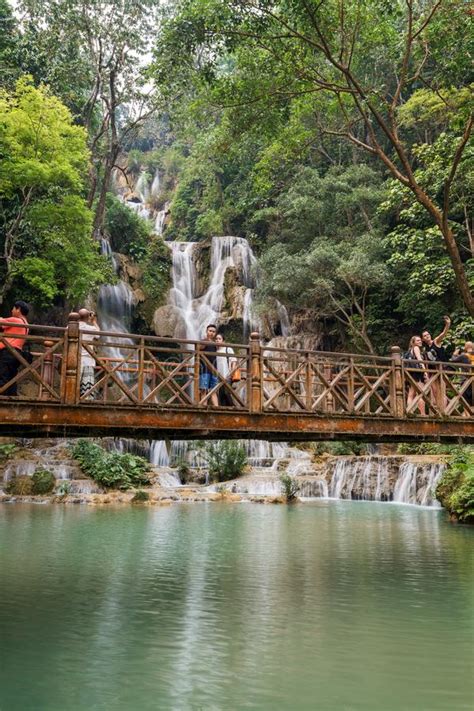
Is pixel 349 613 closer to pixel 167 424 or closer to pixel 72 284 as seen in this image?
pixel 167 424

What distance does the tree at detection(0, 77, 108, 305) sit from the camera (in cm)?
2278

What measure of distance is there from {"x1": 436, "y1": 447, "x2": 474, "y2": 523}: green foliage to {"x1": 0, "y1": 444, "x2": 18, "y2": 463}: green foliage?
14.8 m

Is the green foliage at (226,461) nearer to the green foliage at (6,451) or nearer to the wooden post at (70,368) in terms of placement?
the green foliage at (6,451)

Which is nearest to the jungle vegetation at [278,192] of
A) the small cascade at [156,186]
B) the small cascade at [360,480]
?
the small cascade at [360,480]

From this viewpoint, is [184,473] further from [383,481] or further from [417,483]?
[417,483]

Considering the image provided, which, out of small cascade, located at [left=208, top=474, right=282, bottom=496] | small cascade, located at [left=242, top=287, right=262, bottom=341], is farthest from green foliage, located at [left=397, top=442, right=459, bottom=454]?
small cascade, located at [left=242, top=287, right=262, bottom=341]

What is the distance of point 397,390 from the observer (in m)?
11.5

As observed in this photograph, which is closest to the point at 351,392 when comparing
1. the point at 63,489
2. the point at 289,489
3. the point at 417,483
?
the point at 289,489

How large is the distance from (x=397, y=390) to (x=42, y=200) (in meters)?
17.5

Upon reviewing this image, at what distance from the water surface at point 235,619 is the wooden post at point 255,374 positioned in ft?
8.32

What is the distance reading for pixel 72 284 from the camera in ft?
81.1

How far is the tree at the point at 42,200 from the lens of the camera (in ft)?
74.7

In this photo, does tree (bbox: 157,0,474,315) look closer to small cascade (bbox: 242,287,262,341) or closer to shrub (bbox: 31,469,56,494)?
shrub (bbox: 31,469,56,494)

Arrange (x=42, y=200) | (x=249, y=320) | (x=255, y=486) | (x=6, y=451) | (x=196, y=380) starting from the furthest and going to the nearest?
(x=249, y=320) < (x=42, y=200) < (x=6, y=451) < (x=255, y=486) < (x=196, y=380)
